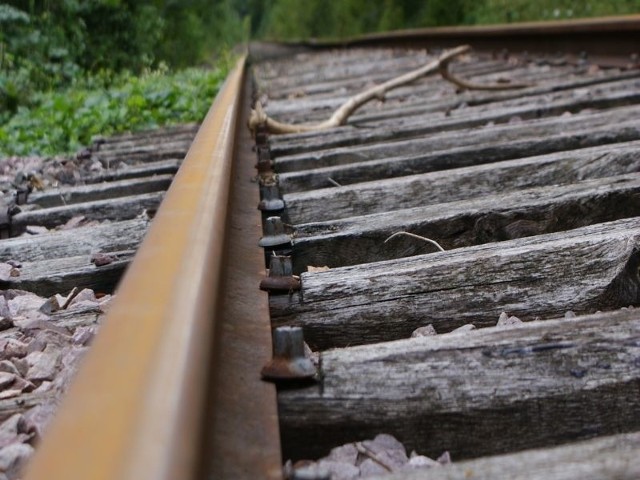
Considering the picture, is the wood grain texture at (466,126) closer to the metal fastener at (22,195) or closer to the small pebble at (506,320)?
the metal fastener at (22,195)

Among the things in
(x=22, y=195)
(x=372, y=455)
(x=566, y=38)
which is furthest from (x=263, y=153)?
(x=566, y=38)

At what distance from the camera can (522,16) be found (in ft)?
38.1

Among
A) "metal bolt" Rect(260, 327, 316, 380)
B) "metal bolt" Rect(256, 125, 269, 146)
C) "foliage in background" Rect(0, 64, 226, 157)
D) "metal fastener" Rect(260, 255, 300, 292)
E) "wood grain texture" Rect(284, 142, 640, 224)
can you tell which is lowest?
"foliage in background" Rect(0, 64, 226, 157)

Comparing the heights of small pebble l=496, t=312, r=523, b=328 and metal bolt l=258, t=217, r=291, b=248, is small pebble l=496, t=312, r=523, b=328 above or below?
below

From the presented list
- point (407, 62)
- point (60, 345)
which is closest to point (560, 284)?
point (60, 345)

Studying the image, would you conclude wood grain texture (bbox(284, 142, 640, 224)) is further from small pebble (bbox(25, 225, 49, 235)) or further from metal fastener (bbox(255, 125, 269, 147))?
metal fastener (bbox(255, 125, 269, 147))

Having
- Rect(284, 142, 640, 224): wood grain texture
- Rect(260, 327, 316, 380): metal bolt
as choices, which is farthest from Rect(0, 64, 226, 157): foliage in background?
Rect(260, 327, 316, 380): metal bolt

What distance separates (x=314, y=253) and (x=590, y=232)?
1.83ft

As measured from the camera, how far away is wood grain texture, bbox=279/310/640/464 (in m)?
1.06

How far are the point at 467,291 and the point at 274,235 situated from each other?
49 cm

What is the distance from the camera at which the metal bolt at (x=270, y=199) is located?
6.79ft

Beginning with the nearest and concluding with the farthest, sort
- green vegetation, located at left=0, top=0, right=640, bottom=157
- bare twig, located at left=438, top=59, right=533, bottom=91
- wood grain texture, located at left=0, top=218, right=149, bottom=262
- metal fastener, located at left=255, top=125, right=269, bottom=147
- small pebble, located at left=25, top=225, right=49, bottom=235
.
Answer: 1. wood grain texture, located at left=0, top=218, right=149, bottom=262
2. small pebble, located at left=25, top=225, right=49, bottom=235
3. metal fastener, located at left=255, top=125, right=269, bottom=147
4. bare twig, located at left=438, top=59, right=533, bottom=91
5. green vegetation, located at left=0, top=0, right=640, bottom=157

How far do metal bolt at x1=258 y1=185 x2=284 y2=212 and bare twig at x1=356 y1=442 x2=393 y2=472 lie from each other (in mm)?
1071

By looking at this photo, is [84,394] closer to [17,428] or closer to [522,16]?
[17,428]
